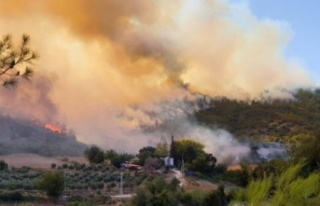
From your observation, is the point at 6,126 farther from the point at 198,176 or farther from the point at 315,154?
the point at 315,154

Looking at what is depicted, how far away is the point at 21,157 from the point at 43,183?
111 feet

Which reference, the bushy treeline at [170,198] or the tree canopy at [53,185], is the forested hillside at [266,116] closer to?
the tree canopy at [53,185]

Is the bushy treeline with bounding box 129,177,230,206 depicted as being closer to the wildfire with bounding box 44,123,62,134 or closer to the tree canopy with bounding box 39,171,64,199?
the tree canopy with bounding box 39,171,64,199

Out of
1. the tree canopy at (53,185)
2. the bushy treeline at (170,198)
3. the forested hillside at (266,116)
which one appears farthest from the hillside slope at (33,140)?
the bushy treeline at (170,198)

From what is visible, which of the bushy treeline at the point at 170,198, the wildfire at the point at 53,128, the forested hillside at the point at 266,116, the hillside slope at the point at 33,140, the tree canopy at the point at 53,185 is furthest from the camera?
the wildfire at the point at 53,128

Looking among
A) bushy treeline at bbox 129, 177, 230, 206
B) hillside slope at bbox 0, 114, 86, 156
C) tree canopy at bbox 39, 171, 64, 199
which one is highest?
hillside slope at bbox 0, 114, 86, 156

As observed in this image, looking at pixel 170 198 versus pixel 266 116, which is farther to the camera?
pixel 266 116

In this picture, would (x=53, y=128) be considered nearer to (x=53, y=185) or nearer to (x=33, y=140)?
(x=33, y=140)

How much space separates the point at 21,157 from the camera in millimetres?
76375

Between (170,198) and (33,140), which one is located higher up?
(33,140)

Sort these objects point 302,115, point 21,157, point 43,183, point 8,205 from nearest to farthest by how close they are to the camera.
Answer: point 8,205 < point 43,183 < point 21,157 < point 302,115

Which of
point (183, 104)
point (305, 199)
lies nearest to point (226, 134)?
point (183, 104)

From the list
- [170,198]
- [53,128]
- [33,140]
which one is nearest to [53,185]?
[170,198]

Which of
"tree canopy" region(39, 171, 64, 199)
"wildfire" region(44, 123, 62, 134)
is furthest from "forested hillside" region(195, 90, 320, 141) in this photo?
"tree canopy" region(39, 171, 64, 199)
